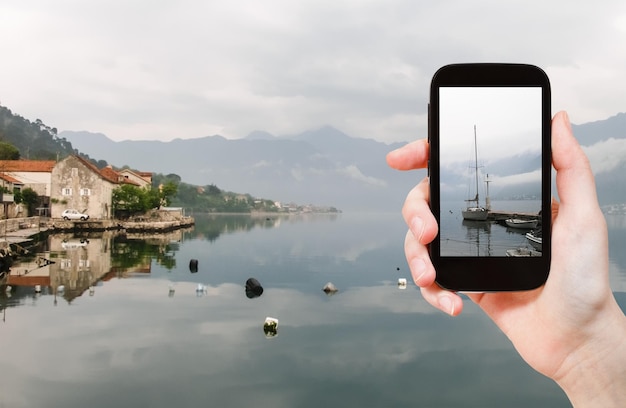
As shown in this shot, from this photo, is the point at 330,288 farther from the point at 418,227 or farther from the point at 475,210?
the point at 418,227

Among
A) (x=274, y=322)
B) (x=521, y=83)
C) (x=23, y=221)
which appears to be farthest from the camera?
(x=23, y=221)

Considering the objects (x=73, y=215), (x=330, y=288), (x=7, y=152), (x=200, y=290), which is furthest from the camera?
(x=7, y=152)

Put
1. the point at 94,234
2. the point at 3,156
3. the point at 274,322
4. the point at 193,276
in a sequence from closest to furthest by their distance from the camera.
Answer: the point at 274,322 < the point at 193,276 < the point at 94,234 < the point at 3,156

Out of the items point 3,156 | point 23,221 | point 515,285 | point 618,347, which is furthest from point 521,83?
point 3,156

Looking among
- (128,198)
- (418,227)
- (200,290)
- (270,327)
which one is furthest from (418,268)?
(128,198)

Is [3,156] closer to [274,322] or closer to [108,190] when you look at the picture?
[108,190]

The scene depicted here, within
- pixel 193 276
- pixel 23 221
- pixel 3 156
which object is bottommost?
pixel 193 276

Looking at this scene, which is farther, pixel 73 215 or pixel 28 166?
pixel 28 166

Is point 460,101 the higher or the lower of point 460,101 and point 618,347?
the higher

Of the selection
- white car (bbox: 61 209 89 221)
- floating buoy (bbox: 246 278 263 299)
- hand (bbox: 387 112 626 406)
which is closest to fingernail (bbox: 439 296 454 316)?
hand (bbox: 387 112 626 406)
